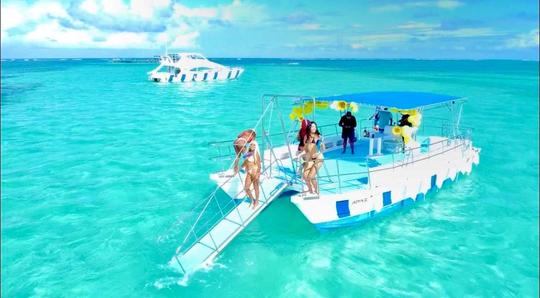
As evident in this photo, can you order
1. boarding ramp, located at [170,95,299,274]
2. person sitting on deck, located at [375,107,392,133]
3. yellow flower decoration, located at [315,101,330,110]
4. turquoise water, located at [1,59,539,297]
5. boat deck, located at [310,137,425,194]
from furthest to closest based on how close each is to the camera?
person sitting on deck, located at [375,107,392,133]
yellow flower decoration, located at [315,101,330,110]
boat deck, located at [310,137,425,194]
boarding ramp, located at [170,95,299,274]
turquoise water, located at [1,59,539,297]

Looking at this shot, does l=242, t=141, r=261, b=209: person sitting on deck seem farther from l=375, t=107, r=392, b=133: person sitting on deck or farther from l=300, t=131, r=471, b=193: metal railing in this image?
l=375, t=107, r=392, b=133: person sitting on deck

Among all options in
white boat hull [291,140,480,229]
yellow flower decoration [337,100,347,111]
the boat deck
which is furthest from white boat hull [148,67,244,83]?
white boat hull [291,140,480,229]

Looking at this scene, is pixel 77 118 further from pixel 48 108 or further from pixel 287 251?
pixel 287 251

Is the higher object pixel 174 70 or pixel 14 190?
pixel 174 70

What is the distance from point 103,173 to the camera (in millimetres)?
14180

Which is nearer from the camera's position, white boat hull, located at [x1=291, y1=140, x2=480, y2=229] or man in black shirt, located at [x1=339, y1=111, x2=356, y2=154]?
white boat hull, located at [x1=291, y1=140, x2=480, y2=229]

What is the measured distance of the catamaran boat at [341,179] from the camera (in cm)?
845

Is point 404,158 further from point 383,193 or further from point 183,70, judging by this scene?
point 183,70

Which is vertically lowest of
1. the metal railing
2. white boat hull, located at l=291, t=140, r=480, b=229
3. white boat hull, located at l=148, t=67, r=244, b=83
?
white boat hull, located at l=291, t=140, r=480, b=229

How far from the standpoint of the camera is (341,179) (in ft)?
33.5

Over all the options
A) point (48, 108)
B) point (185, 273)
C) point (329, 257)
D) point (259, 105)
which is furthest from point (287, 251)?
point (48, 108)

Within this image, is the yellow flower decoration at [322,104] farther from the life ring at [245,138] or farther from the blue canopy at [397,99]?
the life ring at [245,138]

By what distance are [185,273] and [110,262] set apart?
1996mm

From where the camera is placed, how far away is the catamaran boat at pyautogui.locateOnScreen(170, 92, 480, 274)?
27.7 feet
